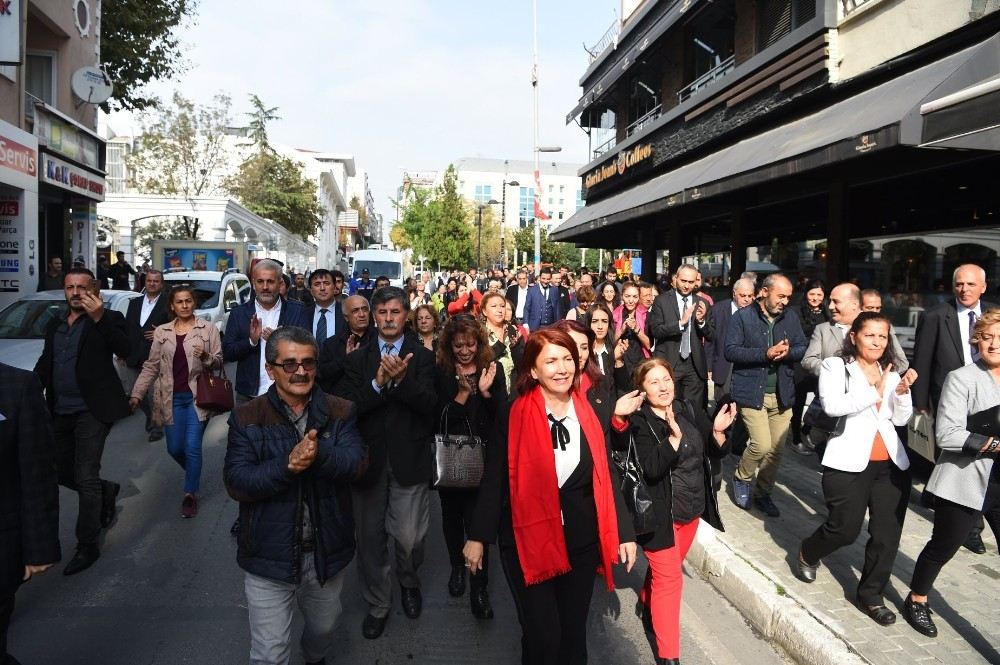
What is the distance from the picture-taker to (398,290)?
14.3ft

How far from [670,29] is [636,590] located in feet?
44.9

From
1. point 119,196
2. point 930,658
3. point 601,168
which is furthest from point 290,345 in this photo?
point 119,196

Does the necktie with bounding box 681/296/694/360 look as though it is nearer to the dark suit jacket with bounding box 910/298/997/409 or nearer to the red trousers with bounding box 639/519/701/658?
the dark suit jacket with bounding box 910/298/997/409

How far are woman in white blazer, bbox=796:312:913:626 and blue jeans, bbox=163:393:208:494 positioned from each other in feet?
15.0

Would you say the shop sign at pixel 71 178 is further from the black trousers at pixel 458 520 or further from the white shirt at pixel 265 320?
the black trousers at pixel 458 520

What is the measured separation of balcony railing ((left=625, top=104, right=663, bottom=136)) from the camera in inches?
747

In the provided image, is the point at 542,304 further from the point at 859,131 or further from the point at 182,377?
the point at 182,377

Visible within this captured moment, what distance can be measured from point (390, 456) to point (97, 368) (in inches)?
92.3

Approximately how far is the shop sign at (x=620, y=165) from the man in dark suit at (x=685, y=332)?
11138mm

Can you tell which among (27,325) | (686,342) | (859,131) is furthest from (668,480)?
(27,325)

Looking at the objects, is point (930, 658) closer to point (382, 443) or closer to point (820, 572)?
point (820, 572)

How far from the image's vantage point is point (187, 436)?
5938 millimetres

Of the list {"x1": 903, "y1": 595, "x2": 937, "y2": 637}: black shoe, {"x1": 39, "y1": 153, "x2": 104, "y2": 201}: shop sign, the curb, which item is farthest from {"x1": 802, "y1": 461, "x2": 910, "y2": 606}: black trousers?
{"x1": 39, "y1": 153, "x2": 104, "y2": 201}: shop sign

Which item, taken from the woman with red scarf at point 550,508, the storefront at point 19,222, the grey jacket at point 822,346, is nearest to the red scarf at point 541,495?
the woman with red scarf at point 550,508
